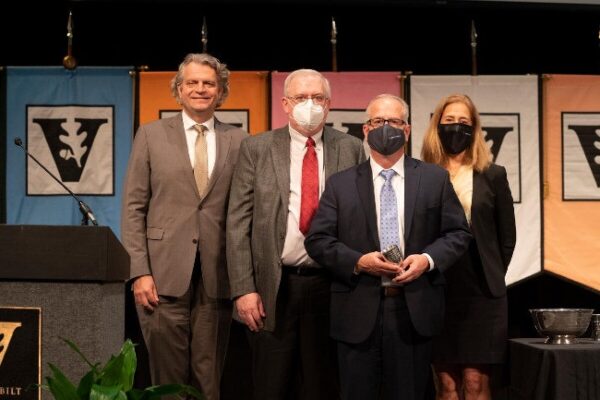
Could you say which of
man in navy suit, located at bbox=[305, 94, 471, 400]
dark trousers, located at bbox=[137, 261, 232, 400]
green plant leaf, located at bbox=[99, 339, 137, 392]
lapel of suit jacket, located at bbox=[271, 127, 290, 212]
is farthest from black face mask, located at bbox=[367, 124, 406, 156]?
green plant leaf, located at bbox=[99, 339, 137, 392]

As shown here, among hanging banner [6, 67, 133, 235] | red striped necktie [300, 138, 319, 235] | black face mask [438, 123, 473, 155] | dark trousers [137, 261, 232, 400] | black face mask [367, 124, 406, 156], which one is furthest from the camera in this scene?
hanging banner [6, 67, 133, 235]

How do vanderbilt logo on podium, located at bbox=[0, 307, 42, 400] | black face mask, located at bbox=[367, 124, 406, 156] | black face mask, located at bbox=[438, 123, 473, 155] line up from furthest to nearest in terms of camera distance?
1. black face mask, located at bbox=[438, 123, 473, 155]
2. black face mask, located at bbox=[367, 124, 406, 156]
3. vanderbilt logo on podium, located at bbox=[0, 307, 42, 400]

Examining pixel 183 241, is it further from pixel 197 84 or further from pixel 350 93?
pixel 350 93

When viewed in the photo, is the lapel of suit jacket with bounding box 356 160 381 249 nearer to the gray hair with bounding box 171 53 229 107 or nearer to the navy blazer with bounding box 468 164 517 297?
the navy blazer with bounding box 468 164 517 297

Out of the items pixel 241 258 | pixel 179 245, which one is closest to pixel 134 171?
pixel 179 245

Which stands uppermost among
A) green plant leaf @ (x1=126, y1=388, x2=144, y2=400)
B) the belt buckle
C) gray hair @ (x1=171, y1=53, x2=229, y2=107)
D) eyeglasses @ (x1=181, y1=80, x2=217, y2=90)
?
gray hair @ (x1=171, y1=53, x2=229, y2=107)

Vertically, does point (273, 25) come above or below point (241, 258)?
above

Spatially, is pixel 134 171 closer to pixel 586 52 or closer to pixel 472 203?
pixel 472 203

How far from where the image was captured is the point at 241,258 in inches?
125

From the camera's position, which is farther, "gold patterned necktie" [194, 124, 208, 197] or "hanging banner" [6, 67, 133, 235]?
"hanging banner" [6, 67, 133, 235]

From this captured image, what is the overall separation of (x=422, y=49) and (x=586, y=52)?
1.04 meters

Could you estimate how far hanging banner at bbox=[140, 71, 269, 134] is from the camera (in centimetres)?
526

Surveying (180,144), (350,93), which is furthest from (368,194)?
(350,93)

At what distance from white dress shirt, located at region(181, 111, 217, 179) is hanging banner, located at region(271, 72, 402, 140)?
1805mm
